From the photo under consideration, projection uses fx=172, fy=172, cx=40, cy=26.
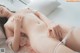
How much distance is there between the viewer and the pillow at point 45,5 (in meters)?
2.05

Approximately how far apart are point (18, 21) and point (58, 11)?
64 cm

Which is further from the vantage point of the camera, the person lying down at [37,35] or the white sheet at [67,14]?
the white sheet at [67,14]

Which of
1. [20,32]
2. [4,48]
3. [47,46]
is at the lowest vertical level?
[4,48]

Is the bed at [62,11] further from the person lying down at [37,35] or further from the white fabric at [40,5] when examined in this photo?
the person lying down at [37,35]

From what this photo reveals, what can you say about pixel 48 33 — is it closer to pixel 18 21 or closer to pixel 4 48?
pixel 18 21

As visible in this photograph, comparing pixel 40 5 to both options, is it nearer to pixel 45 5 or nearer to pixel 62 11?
pixel 45 5

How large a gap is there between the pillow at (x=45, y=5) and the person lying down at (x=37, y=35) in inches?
8.7

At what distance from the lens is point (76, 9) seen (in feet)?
6.75

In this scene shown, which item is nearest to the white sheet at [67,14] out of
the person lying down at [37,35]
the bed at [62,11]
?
the bed at [62,11]

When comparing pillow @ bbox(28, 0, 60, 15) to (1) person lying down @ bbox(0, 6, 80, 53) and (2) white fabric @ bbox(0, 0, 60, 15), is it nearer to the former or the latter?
(2) white fabric @ bbox(0, 0, 60, 15)

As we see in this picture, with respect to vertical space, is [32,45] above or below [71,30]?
below

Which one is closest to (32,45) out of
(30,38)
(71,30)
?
(30,38)

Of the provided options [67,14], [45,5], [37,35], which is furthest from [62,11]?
[37,35]

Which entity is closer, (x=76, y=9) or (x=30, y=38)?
(x=30, y=38)
